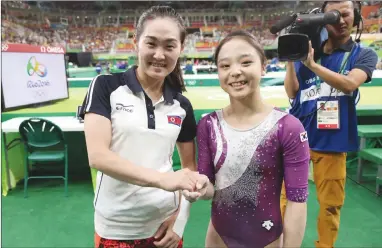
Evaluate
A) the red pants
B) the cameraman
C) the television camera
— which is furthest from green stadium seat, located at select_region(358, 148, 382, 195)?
the red pants

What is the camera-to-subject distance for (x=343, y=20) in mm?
1774

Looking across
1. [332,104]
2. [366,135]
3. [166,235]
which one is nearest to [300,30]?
→ [332,104]

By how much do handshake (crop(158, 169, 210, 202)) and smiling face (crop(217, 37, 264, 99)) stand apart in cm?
31

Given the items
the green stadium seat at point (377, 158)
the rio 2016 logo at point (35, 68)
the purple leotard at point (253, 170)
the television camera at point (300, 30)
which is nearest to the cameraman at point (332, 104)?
the television camera at point (300, 30)

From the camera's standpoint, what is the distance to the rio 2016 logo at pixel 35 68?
169 inches

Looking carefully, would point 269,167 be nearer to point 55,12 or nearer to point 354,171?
point 354,171

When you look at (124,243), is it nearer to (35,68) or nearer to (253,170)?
(253,170)

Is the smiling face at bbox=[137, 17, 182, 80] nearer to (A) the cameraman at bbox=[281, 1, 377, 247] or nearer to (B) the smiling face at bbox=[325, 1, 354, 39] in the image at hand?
(A) the cameraman at bbox=[281, 1, 377, 247]

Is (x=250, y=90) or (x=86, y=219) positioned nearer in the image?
(x=250, y=90)

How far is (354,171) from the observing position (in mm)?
4570

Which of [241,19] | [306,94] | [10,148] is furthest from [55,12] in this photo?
[306,94]

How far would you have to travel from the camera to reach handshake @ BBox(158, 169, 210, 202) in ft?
3.27

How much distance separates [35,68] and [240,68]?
3.97 metres

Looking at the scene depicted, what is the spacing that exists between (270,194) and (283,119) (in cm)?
27
